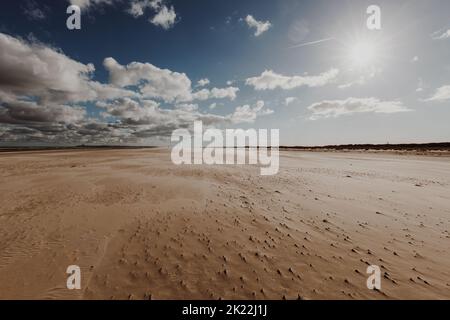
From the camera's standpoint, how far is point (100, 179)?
16781mm

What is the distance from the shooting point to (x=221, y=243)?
721cm

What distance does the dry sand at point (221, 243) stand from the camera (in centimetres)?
515

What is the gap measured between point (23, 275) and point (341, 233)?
32.0ft

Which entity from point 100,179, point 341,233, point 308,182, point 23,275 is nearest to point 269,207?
point 341,233

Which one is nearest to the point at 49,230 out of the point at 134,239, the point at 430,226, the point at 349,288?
the point at 134,239

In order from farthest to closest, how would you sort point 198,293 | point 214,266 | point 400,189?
1. point 400,189
2. point 214,266
3. point 198,293

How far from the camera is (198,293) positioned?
4.97 m

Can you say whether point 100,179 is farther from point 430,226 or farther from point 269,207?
point 430,226

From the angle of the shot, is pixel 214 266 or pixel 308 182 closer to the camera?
pixel 214 266

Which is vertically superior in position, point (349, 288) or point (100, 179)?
point (100, 179)

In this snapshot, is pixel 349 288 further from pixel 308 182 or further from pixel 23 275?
pixel 308 182

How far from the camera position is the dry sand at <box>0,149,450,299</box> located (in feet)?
16.9
